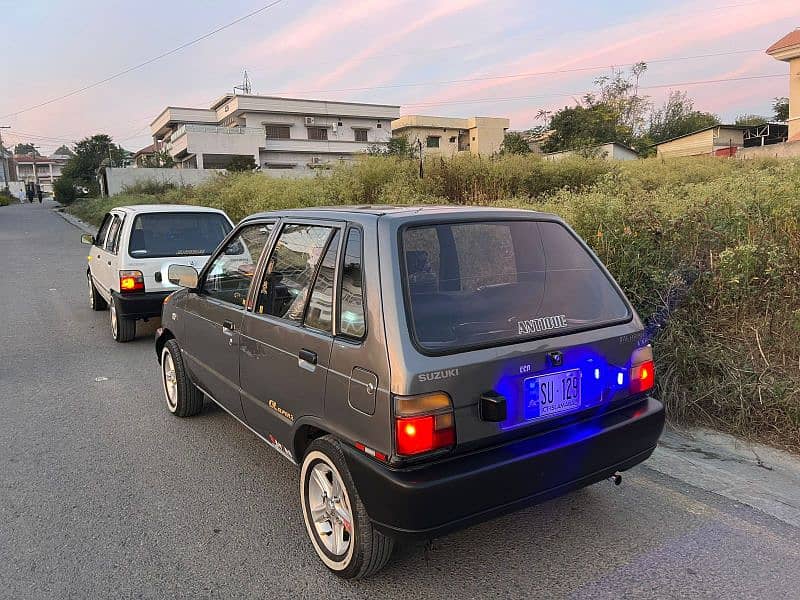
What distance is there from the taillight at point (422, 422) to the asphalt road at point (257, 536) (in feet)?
2.40

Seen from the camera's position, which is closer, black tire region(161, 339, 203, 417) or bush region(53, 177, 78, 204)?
black tire region(161, 339, 203, 417)

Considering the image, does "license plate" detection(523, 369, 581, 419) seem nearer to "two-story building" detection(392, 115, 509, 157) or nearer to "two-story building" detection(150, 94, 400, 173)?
"two-story building" detection(150, 94, 400, 173)

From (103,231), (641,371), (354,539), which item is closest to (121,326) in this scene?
(103,231)

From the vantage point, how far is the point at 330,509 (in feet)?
9.07

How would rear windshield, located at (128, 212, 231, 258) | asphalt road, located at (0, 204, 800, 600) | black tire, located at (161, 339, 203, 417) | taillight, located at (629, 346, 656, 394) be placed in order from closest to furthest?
asphalt road, located at (0, 204, 800, 600)
taillight, located at (629, 346, 656, 394)
black tire, located at (161, 339, 203, 417)
rear windshield, located at (128, 212, 231, 258)

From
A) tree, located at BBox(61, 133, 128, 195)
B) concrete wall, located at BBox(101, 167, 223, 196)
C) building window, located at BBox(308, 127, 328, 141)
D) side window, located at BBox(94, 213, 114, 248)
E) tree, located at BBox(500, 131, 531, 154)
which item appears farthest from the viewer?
building window, located at BBox(308, 127, 328, 141)

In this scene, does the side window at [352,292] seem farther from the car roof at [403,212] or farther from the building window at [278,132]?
the building window at [278,132]

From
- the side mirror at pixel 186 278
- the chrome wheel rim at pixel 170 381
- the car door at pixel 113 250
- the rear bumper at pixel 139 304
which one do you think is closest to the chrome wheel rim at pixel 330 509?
the side mirror at pixel 186 278

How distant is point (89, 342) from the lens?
723 centimetres

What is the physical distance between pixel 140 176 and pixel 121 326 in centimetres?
4059

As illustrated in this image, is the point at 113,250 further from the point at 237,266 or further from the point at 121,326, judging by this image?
the point at 237,266

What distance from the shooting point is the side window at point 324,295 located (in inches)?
108

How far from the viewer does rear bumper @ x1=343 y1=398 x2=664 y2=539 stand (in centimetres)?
225

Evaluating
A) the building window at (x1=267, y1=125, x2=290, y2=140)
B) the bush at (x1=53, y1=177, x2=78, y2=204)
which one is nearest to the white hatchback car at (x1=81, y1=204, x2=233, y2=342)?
the bush at (x1=53, y1=177, x2=78, y2=204)
